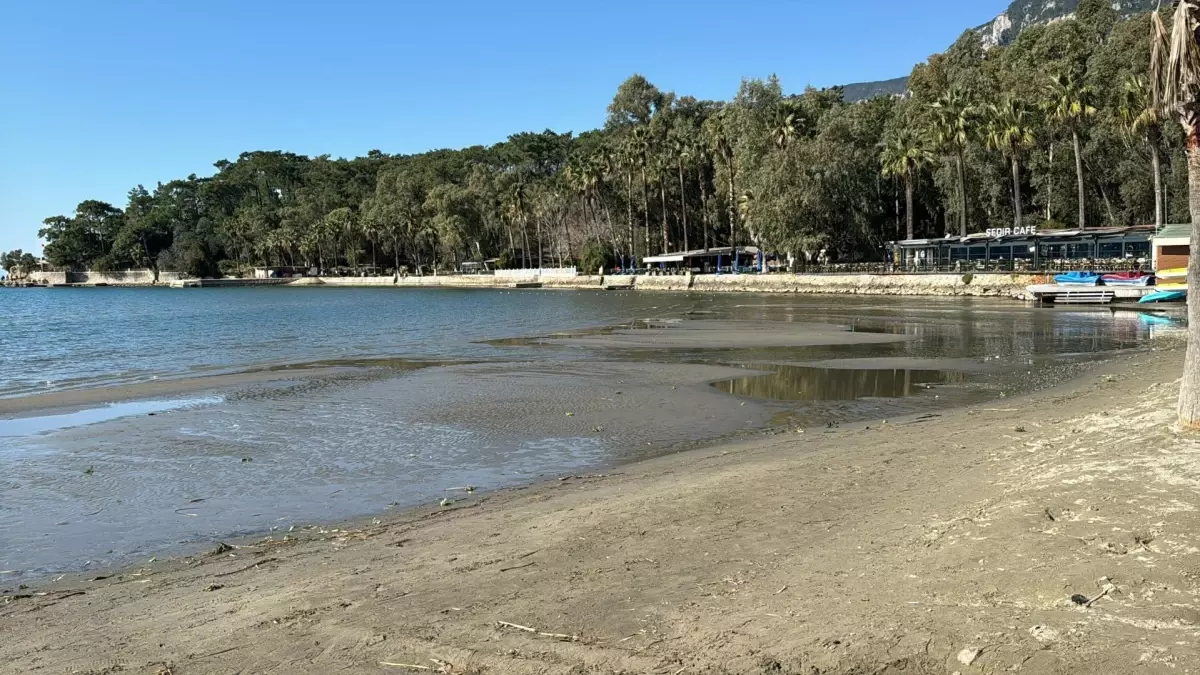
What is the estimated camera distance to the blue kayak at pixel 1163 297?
1708 inches

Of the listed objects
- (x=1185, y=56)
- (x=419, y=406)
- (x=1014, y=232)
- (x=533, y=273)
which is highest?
(x=1185, y=56)

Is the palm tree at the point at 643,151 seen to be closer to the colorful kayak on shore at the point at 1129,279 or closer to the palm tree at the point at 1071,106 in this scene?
the palm tree at the point at 1071,106

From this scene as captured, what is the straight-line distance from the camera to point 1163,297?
4384 cm

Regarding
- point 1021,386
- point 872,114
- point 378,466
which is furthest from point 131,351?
point 872,114

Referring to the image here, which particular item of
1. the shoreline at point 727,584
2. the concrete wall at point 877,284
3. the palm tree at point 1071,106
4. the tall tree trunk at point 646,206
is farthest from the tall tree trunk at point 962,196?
the shoreline at point 727,584

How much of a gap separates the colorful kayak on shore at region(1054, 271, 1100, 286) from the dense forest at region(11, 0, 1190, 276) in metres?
8.97

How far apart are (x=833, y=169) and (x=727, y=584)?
2897 inches

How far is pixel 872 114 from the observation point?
8462 centimetres

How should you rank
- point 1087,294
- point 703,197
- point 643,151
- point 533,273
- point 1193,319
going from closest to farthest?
1. point 1193,319
2. point 1087,294
3. point 643,151
4. point 703,197
5. point 533,273

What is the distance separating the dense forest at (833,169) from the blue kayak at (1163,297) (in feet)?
41.7

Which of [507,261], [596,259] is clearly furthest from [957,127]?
[507,261]

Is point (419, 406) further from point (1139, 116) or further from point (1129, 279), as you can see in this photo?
point (1139, 116)

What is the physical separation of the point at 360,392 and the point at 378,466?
363 inches

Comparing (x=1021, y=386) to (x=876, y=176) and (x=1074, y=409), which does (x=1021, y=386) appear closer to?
(x=1074, y=409)
